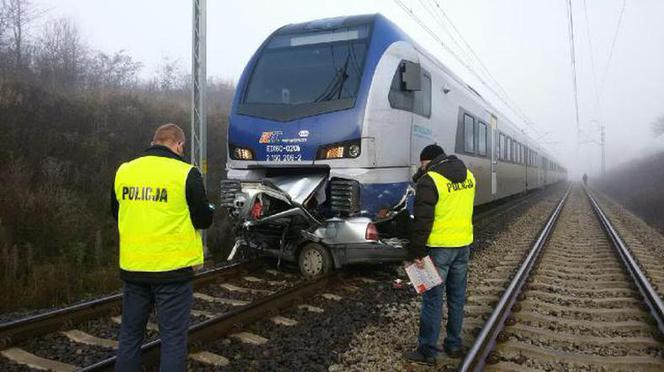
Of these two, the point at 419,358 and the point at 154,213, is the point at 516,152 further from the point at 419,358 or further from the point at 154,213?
the point at 154,213

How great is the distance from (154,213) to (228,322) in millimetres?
1856

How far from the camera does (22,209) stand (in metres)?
8.22

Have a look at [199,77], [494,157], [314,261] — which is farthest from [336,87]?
[494,157]

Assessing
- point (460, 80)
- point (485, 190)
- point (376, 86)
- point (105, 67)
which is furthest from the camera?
point (105, 67)

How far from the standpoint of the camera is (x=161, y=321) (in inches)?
129

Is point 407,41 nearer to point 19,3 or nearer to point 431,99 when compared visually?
point 431,99

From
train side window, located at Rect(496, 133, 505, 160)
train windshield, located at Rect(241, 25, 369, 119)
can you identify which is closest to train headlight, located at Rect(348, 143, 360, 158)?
train windshield, located at Rect(241, 25, 369, 119)

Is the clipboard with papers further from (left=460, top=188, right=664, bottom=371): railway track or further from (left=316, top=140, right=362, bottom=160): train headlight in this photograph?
(left=316, top=140, right=362, bottom=160): train headlight

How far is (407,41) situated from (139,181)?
534 cm

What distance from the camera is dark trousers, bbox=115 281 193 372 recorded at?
3.26m

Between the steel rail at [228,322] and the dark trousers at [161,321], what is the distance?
466mm

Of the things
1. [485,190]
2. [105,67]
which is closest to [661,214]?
[485,190]

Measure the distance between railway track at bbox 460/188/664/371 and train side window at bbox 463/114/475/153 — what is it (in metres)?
2.91

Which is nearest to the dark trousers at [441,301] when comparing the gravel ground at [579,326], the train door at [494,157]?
the gravel ground at [579,326]
